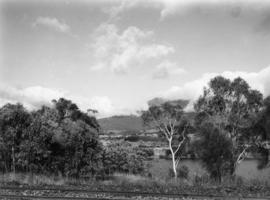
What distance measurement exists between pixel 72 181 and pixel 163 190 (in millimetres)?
5451

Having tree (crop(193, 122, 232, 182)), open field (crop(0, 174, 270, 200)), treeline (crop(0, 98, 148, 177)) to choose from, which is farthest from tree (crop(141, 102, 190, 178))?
open field (crop(0, 174, 270, 200))

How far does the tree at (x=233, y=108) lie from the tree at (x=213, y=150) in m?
4.39

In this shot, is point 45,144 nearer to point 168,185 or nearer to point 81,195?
point 81,195

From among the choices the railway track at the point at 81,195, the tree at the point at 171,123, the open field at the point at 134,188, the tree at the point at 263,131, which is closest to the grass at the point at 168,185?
the open field at the point at 134,188

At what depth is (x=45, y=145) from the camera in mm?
19562

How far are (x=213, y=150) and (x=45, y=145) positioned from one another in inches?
479

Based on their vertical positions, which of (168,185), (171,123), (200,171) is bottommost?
(200,171)

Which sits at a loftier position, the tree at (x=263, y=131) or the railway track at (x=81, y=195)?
the tree at (x=263, y=131)

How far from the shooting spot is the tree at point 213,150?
67.8 feet

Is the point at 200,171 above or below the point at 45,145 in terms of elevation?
below

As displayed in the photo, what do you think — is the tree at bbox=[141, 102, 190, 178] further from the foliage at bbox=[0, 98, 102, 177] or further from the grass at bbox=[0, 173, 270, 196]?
the grass at bbox=[0, 173, 270, 196]

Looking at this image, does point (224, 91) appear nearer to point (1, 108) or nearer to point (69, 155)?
point (69, 155)

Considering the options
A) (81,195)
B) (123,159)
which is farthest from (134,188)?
(123,159)

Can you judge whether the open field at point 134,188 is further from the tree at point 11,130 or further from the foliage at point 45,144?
the tree at point 11,130
